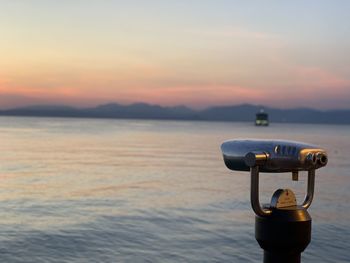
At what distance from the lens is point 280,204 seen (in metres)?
2.51

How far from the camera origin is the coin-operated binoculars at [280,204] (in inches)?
96.4

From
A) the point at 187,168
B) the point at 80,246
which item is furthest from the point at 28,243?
the point at 187,168

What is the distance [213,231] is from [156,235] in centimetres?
161

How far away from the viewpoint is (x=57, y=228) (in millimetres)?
13516

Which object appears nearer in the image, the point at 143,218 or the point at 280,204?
the point at 280,204

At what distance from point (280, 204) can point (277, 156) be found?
231mm

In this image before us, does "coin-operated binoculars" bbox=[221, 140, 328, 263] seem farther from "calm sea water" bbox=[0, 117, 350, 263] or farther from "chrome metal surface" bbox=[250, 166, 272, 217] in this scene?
"calm sea water" bbox=[0, 117, 350, 263]

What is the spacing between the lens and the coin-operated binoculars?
2.45 m

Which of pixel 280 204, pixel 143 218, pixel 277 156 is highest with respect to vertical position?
pixel 277 156

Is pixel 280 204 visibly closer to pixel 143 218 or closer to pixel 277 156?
pixel 277 156

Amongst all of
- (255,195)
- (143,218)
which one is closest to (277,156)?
(255,195)

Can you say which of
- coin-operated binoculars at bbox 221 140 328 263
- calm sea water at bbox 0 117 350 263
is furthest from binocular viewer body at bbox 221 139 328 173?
calm sea water at bbox 0 117 350 263

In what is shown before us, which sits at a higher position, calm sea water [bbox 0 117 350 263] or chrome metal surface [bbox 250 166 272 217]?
chrome metal surface [bbox 250 166 272 217]

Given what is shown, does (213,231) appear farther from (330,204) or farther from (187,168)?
(187,168)
